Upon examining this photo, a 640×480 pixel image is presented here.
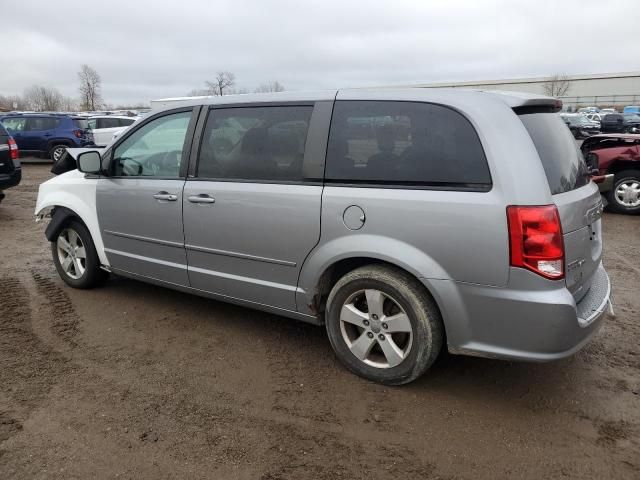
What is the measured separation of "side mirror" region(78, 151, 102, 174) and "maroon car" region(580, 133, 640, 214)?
7.84 metres

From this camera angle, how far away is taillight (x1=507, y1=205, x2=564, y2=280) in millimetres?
2607

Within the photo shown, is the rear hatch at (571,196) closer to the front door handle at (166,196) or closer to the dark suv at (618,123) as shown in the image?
the front door handle at (166,196)

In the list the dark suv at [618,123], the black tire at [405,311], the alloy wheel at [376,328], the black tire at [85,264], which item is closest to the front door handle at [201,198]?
the black tire at [405,311]

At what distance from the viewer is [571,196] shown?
2.88 m

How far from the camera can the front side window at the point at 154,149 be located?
4035mm

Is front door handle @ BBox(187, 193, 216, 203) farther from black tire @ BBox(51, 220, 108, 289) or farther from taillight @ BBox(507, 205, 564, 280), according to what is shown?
taillight @ BBox(507, 205, 564, 280)

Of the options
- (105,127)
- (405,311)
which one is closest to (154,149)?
(405,311)

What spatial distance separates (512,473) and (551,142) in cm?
180

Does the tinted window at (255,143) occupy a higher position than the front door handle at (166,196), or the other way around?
the tinted window at (255,143)

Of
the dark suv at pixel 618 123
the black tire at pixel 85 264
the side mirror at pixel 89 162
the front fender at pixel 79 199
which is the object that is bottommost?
the dark suv at pixel 618 123

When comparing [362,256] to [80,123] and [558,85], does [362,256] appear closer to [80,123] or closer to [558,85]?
[80,123]

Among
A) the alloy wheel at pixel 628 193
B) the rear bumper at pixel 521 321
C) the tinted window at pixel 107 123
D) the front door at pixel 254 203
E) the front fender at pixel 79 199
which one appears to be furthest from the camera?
the tinted window at pixel 107 123

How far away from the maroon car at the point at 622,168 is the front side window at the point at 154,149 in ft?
24.3

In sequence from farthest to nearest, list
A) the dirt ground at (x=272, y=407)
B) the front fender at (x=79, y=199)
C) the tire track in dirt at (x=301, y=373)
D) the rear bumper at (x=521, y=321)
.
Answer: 1. the front fender at (x=79, y=199)
2. the tire track in dirt at (x=301, y=373)
3. the rear bumper at (x=521, y=321)
4. the dirt ground at (x=272, y=407)
